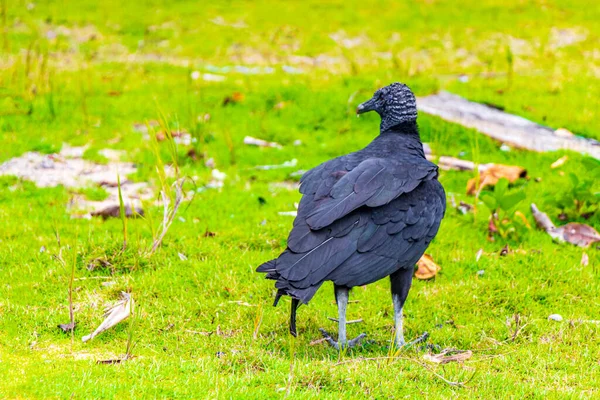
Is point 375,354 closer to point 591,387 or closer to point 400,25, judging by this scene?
point 591,387

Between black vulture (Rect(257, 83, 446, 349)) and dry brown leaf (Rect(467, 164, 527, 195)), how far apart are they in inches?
102

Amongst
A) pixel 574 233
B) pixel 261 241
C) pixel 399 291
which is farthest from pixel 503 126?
pixel 399 291

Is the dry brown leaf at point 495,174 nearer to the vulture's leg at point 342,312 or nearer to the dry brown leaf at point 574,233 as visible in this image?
the dry brown leaf at point 574,233

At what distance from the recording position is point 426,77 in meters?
11.3

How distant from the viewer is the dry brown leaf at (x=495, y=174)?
7688mm

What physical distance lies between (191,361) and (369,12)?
13.7 meters

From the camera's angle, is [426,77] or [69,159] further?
[426,77]

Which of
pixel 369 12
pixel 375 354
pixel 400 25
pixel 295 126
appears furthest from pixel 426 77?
pixel 375 354

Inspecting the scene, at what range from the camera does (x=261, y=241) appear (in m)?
6.82

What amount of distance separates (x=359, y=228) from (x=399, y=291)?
636mm

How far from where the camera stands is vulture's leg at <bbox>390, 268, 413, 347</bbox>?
5.04 meters

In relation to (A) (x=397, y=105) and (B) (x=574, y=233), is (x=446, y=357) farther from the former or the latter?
(B) (x=574, y=233)

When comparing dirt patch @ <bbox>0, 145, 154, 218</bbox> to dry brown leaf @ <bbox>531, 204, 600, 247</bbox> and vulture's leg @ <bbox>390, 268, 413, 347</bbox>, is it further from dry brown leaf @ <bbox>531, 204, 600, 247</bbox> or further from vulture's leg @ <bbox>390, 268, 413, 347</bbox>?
dry brown leaf @ <bbox>531, 204, 600, 247</bbox>

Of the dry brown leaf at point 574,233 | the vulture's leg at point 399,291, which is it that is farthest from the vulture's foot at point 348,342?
the dry brown leaf at point 574,233
